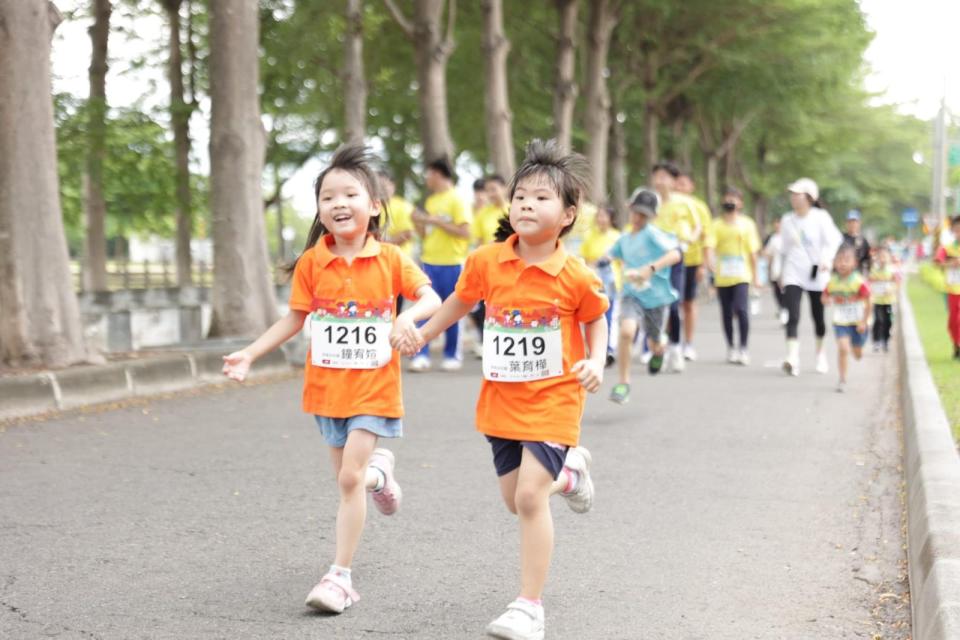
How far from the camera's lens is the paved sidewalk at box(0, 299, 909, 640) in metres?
4.63

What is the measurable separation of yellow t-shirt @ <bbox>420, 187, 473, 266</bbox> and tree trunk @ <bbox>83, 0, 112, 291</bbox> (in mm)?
6125

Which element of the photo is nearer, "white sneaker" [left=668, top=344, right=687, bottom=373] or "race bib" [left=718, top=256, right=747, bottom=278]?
"white sneaker" [left=668, top=344, right=687, bottom=373]

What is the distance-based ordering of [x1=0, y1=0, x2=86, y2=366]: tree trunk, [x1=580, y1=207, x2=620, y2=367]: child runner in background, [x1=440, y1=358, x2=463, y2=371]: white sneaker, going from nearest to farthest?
[x1=0, y1=0, x2=86, y2=366]: tree trunk < [x1=440, y1=358, x2=463, y2=371]: white sneaker < [x1=580, y1=207, x2=620, y2=367]: child runner in background

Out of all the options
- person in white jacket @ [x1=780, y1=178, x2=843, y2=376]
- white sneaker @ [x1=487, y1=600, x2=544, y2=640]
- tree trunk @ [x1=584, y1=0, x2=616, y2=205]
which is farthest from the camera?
tree trunk @ [x1=584, y1=0, x2=616, y2=205]

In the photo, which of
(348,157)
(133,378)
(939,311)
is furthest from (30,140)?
(939,311)

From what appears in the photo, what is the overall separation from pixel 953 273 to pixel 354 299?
1118 cm

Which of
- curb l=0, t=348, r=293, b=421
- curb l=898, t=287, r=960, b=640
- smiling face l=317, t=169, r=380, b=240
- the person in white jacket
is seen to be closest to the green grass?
curb l=898, t=287, r=960, b=640

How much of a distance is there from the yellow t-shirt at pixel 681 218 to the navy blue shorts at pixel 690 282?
1002 mm

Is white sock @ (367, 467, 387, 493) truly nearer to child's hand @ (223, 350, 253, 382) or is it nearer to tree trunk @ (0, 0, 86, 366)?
child's hand @ (223, 350, 253, 382)

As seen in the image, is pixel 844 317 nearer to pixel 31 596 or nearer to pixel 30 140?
pixel 30 140

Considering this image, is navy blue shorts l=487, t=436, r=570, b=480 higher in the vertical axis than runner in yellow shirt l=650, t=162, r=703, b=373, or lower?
lower

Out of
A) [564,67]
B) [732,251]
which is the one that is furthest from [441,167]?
[564,67]

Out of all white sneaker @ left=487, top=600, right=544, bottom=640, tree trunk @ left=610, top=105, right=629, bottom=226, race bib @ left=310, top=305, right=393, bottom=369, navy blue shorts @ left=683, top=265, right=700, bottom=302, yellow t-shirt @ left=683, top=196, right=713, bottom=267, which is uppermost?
tree trunk @ left=610, top=105, right=629, bottom=226

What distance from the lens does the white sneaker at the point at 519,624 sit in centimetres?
421
